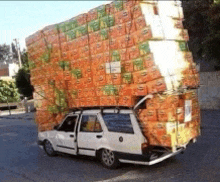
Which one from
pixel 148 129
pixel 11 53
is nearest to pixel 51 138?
pixel 148 129

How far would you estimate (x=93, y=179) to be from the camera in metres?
7.09

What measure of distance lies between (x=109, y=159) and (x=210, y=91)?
11499 mm

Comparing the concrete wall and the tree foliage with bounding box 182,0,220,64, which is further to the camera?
the concrete wall

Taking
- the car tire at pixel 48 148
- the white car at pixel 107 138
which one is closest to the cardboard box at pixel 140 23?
the white car at pixel 107 138

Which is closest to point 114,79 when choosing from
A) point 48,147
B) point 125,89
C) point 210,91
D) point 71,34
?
point 125,89

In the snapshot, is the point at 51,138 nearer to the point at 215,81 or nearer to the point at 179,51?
the point at 179,51

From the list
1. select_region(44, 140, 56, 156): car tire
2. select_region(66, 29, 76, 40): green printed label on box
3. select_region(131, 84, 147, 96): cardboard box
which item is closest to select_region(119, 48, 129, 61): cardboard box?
select_region(131, 84, 147, 96): cardboard box

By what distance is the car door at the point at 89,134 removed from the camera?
7.84 metres

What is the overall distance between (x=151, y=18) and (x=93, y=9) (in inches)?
71.4

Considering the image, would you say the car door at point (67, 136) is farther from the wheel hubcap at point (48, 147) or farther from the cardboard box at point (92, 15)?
the cardboard box at point (92, 15)

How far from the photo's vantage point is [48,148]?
979cm

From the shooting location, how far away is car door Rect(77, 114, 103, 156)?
25.7ft

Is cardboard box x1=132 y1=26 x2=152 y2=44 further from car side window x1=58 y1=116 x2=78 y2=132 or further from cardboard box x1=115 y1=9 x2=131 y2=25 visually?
car side window x1=58 y1=116 x2=78 y2=132

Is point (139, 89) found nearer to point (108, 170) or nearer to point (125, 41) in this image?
point (125, 41)
